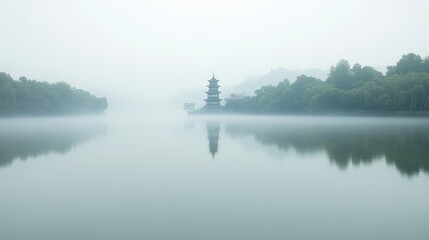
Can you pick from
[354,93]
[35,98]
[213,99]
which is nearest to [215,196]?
[354,93]

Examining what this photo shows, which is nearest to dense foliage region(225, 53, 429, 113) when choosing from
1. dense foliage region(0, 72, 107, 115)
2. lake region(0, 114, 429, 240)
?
dense foliage region(0, 72, 107, 115)

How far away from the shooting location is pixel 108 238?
4.65 meters

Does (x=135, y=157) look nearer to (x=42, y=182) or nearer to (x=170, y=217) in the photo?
(x=42, y=182)

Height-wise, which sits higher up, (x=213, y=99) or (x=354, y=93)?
(x=213, y=99)

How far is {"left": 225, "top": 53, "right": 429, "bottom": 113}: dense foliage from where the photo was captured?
41.8 m

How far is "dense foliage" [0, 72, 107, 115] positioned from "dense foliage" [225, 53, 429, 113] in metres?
31.4

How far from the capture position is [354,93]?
48000mm

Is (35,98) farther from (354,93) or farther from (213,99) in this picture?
(354,93)

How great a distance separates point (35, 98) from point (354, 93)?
4837cm

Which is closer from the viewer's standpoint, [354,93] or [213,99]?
[354,93]

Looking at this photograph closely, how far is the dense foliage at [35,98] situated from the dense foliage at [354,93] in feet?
103

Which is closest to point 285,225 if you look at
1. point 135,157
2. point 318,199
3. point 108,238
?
point 318,199

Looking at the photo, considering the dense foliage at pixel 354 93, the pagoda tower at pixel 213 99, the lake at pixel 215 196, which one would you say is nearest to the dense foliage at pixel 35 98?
the pagoda tower at pixel 213 99

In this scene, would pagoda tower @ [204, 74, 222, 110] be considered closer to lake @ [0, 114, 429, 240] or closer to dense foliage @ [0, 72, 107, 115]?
dense foliage @ [0, 72, 107, 115]
